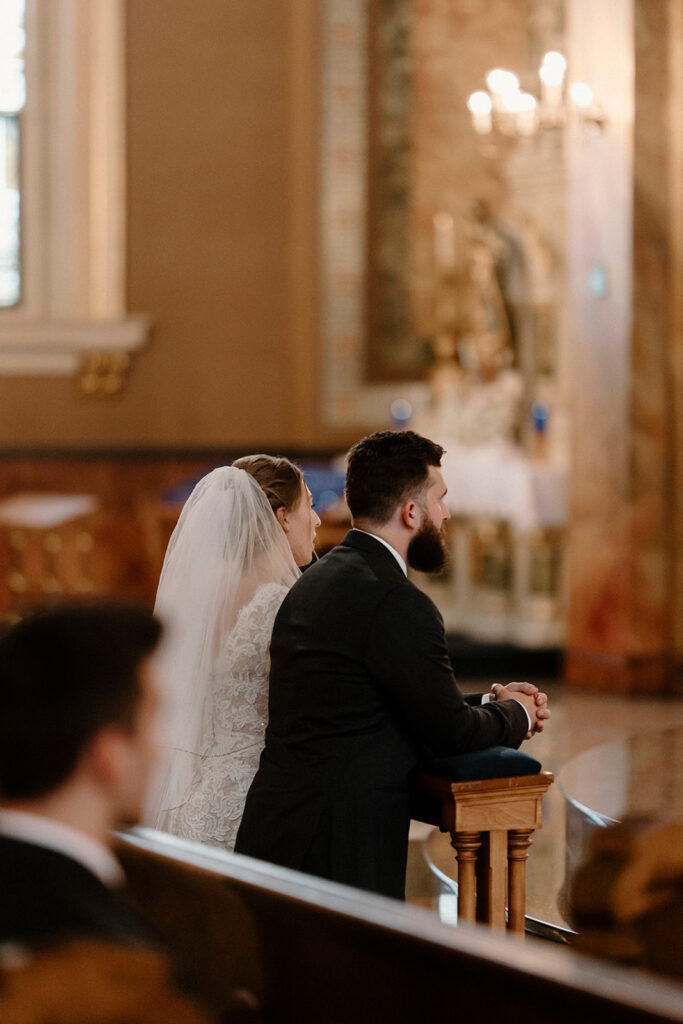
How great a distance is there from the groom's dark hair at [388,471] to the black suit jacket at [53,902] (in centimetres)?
181

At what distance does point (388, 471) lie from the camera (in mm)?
3260

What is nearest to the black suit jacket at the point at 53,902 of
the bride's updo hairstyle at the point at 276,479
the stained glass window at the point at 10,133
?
the bride's updo hairstyle at the point at 276,479

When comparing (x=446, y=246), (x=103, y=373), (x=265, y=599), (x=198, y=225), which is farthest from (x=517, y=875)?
(x=198, y=225)

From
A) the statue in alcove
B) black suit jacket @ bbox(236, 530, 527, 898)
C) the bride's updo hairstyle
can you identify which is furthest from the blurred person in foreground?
the statue in alcove

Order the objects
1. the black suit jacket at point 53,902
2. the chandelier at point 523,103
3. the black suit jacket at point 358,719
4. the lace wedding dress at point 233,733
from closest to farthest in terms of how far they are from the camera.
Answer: the black suit jacket at point 53,902, the black suit jacket at point 358,719, the lace wedding dress at point 233,733, the chandelier at point 523,103

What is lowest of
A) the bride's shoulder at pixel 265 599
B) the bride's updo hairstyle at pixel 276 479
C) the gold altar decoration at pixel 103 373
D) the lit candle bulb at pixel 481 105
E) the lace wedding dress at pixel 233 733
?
the lace wedding dress at pixel 233 733

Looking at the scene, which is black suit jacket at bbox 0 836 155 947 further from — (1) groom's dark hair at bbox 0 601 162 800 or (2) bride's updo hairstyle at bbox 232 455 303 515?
(2) bride's updo hairstyle at bbox 232 455 303 515

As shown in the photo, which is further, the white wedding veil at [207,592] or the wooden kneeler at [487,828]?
the white wedding veil at [207,592]

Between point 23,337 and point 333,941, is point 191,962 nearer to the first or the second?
point 333,941

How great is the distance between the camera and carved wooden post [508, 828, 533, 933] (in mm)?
3377

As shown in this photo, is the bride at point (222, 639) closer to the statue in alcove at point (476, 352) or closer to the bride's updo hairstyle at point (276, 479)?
the bride's updo hairstyle at point (276, 479)

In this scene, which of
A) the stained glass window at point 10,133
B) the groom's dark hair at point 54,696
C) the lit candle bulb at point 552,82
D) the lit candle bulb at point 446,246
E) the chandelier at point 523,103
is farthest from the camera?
the stained glass window at point 10,133

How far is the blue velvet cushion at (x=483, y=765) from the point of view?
127 inches

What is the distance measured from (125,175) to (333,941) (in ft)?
33.2
